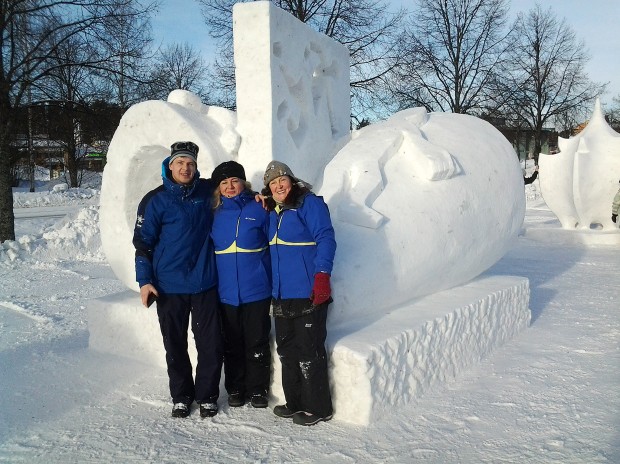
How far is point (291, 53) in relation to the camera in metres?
4.43

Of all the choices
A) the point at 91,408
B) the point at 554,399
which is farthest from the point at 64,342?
the point at 554,399

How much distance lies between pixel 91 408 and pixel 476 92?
1738cm

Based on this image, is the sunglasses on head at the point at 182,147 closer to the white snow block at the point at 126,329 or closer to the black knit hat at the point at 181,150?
the black knit hat at the point at 181,150

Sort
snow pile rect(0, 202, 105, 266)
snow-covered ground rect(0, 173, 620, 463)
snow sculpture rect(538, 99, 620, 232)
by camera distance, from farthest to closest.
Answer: snow sculpture rect(538, 99, 620, 232) → snow pile rect(0, 202, 105, 266) → snow-covered ground rect(0, 173, 620, 463)

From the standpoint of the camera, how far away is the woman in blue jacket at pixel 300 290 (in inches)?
119

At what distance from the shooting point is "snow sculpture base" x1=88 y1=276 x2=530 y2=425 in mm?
3064

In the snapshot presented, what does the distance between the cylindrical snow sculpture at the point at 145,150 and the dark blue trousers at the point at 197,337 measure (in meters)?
1.26

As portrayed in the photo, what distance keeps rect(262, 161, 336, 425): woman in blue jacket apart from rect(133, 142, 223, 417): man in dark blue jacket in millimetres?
402

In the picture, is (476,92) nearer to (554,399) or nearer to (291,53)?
(291,53)

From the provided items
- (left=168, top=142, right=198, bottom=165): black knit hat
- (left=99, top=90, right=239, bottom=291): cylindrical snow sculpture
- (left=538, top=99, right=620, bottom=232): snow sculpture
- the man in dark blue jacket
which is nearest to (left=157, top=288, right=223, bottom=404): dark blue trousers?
the man in dark blue jacket

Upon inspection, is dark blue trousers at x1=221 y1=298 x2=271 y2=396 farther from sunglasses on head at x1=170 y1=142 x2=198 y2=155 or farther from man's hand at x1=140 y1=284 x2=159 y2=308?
sunglasses on head at x1=170 y1=142 x2=198 y2=155

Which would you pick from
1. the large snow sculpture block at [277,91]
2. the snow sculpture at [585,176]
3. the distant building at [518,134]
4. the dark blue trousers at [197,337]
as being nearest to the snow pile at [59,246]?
the large snow sculpture block at [277,91]

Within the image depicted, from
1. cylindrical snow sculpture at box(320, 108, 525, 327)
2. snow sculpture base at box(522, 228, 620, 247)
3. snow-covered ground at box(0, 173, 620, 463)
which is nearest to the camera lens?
snow-covered ground at box(0, 173, 620, 463)

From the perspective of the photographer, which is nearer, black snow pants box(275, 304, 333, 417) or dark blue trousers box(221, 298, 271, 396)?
black snow pants box(275, 304, 333, 417)
